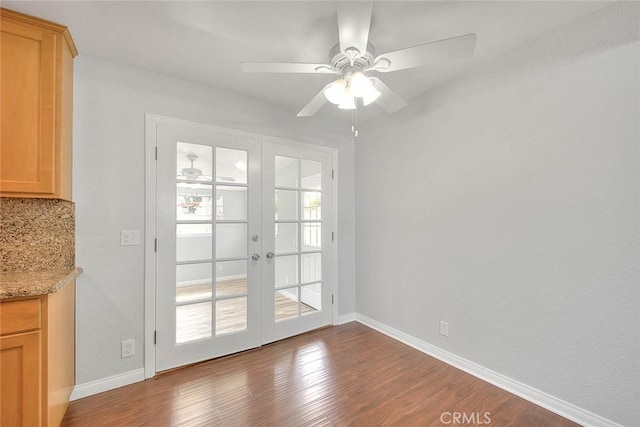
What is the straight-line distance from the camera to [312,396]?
1.84 m

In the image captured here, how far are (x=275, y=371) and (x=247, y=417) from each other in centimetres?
51

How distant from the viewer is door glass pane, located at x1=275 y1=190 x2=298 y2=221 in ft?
8.86

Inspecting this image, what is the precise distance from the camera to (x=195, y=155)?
229cm

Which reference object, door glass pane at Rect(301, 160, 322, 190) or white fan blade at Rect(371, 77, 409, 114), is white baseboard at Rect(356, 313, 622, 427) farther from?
white fan blade at Rect(371, 77, 409, 114)

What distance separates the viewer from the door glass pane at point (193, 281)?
2197mm

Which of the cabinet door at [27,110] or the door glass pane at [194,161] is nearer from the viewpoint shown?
the cabinet door at [27,110]

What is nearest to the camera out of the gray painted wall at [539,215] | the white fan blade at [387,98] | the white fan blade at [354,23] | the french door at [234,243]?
the white fan blade at [354,23]

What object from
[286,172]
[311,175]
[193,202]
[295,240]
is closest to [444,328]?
[295,240]

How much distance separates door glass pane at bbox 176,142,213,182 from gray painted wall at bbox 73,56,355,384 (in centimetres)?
25

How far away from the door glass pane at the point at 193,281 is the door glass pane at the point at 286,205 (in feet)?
2.67

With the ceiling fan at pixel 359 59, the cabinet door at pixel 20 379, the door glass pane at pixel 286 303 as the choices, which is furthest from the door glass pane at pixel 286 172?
the cabinet door at pixel 20 379

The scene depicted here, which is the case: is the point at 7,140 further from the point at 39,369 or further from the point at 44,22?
the point at 39,369

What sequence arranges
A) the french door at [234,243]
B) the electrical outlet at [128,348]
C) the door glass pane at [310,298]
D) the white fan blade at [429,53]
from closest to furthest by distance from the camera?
the white fan blade at [429,53]
the electrical outlet at [128,348]
the french door at [234,243]
the door glass pane at [310,298]

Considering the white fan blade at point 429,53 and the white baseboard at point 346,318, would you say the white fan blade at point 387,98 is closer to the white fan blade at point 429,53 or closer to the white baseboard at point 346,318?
the white fan blade at point 429,53
